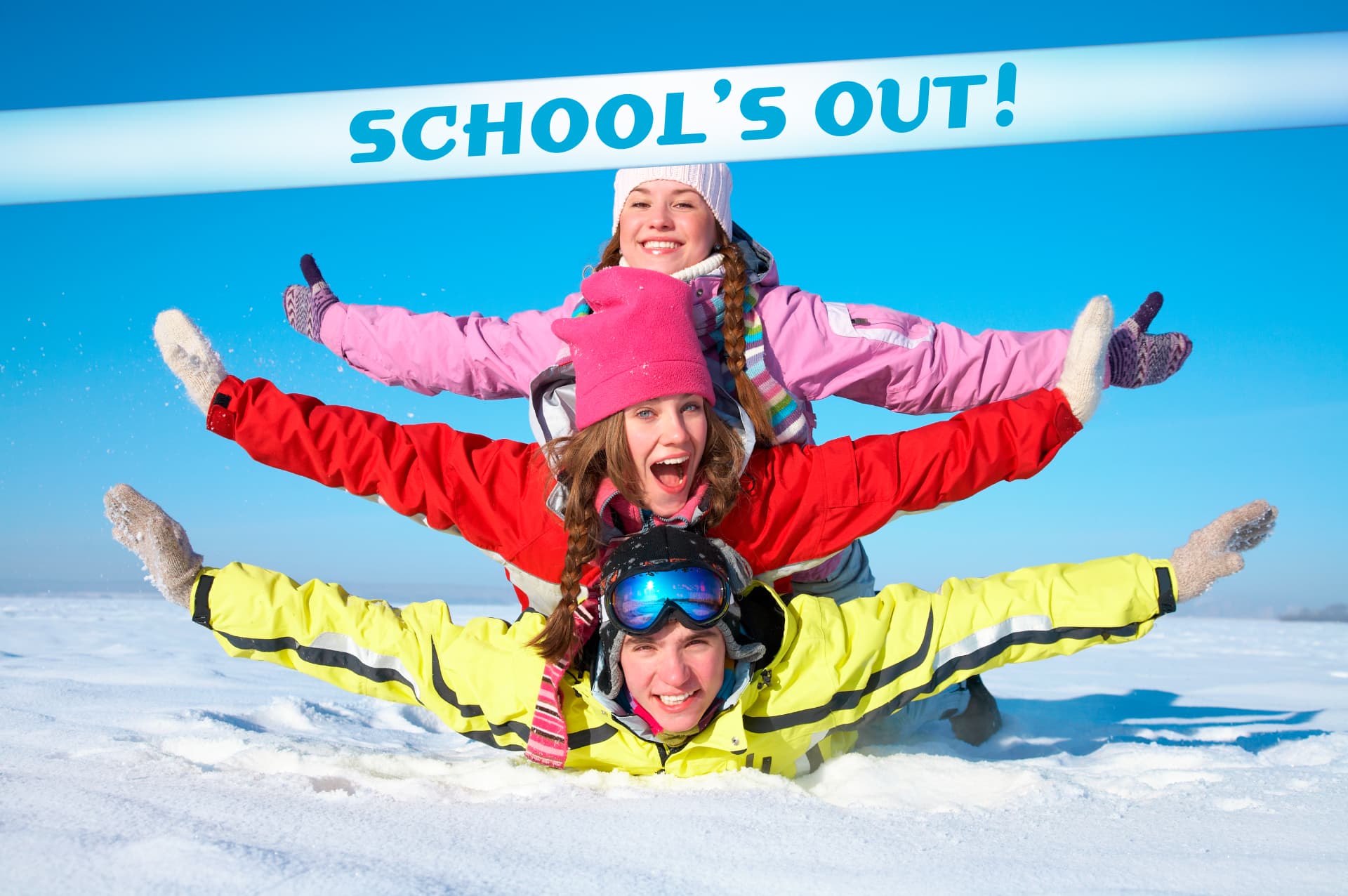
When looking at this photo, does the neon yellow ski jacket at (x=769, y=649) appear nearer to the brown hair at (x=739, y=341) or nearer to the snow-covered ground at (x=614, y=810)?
the snow-covered ground at (x=614, y=810)

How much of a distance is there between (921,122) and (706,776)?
150 centimetres

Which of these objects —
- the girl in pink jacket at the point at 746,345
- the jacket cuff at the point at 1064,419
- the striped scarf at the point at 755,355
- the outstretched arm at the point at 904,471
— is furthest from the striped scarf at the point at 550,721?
the jacket cuff at the point at 1064,419

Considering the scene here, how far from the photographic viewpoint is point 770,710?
2.32 meters

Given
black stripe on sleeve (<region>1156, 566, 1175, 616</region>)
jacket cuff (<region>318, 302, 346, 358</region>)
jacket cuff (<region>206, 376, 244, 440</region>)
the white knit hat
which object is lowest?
black stripe on sleeve (<region>1156, 566, 1175, 616</region>)

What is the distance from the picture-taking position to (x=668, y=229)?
2994 millimetres

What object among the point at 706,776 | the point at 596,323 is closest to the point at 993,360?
the point at 596,323

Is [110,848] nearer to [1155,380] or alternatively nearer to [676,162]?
[676,162]

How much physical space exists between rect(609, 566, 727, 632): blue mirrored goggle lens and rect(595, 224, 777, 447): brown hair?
0.55 metres

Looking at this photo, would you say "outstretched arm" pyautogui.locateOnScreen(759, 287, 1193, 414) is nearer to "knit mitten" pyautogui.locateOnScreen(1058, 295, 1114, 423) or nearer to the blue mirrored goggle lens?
"knit mitten" pyautogui.locateOnScreen(1058, 295, 1114, 423)

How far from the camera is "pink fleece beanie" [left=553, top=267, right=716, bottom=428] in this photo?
2.46 m

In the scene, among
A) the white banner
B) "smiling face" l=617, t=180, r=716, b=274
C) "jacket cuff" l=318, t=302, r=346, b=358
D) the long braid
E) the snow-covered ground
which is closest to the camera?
the snow-covered ground

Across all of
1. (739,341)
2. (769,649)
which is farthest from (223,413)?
(769,649)

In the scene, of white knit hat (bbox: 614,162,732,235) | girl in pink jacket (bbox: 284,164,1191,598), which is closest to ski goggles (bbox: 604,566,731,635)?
girl in pink jacket (bbox: 284,164,1191,598)

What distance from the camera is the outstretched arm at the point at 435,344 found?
10.2 feet
